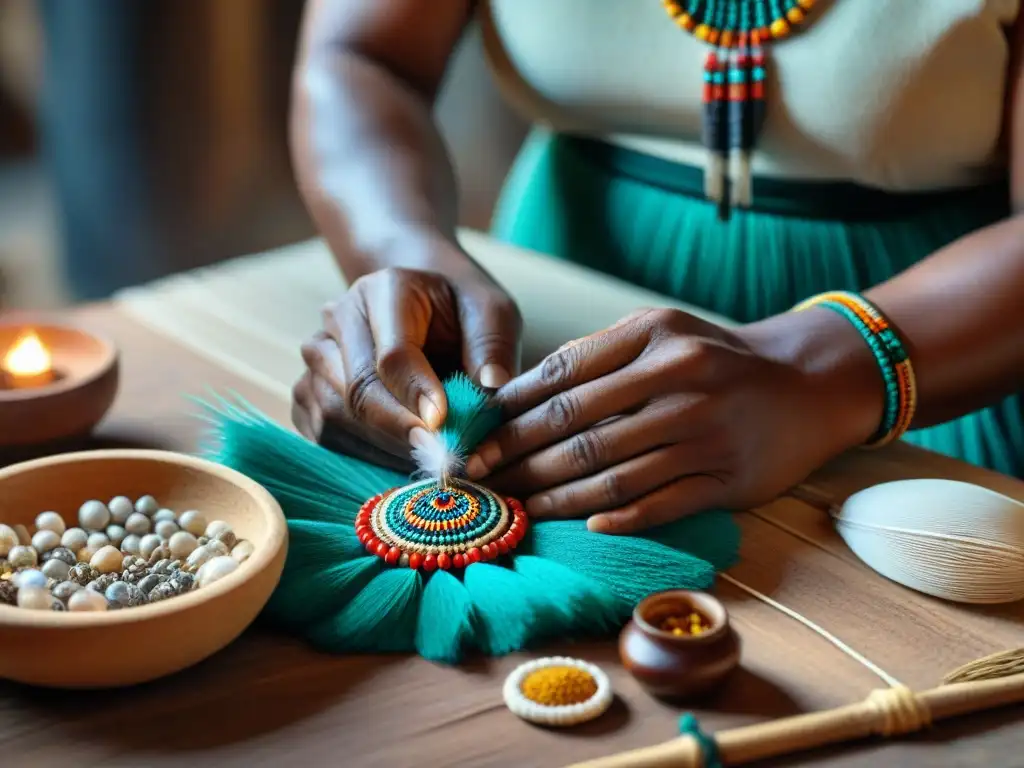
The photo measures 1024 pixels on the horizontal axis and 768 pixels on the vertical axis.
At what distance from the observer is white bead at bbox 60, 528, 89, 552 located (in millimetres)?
703

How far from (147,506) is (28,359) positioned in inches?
8.5

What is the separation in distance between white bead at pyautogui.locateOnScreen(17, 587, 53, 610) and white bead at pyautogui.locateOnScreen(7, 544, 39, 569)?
6 cm

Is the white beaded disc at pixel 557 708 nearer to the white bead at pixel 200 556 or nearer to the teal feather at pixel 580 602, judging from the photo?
the teal feather at pixel 580 602

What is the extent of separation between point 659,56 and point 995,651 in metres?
0.63

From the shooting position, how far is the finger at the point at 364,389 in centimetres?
80

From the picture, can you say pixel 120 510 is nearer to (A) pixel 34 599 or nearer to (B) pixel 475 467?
(A) pixel 34 599

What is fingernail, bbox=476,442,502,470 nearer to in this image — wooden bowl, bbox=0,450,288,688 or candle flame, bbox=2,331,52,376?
wooden bowl, bbox=0,450,288,688

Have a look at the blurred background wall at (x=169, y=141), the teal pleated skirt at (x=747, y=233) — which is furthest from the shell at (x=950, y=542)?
the blurred background wall at (x=169, y=141)

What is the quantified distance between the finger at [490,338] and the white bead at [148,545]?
232 mm

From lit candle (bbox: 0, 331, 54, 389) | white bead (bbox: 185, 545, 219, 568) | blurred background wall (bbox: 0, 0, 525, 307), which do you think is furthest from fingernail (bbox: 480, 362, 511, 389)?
blurred background wall (bbox: 0, 0, 525, 307)

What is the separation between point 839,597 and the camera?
0.72 m

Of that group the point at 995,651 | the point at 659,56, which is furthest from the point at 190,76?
the point at 995,651

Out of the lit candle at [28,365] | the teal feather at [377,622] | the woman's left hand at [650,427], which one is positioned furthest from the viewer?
the lit candle at [28,365]

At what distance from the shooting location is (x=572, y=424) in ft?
2.54
